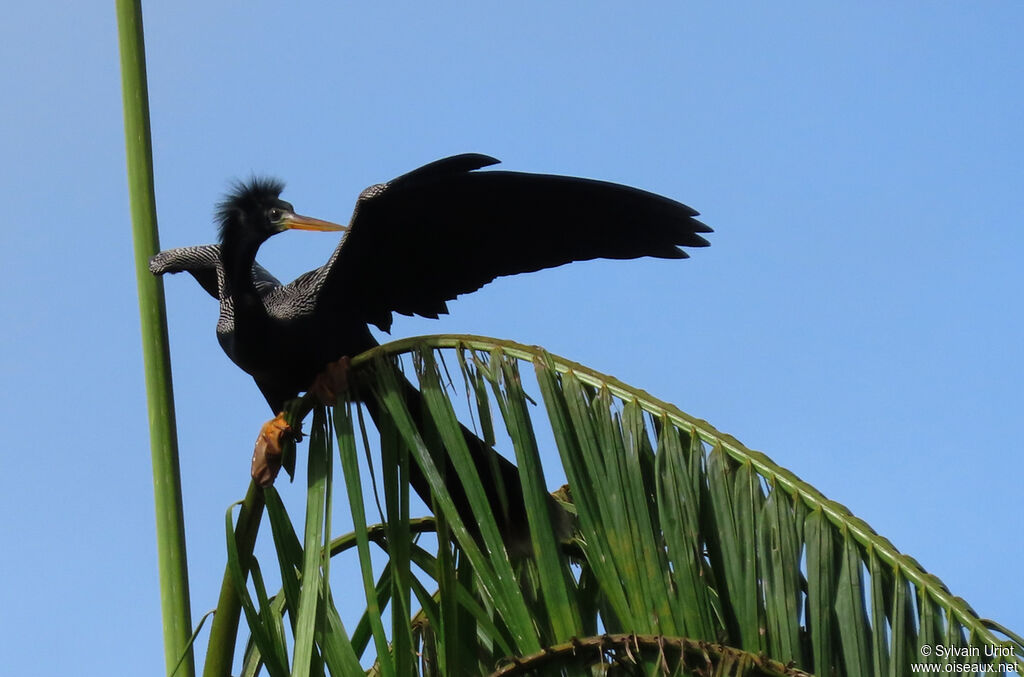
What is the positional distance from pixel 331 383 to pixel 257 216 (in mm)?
996

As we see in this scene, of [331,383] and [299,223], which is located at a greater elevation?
[299,223]

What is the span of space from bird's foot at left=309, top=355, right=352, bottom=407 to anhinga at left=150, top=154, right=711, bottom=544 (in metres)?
0.20

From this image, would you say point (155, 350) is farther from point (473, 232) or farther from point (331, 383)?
point (473, 232)

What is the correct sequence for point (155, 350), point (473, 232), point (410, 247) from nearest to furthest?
1. point (155, 350)
2. point (473, 232)
3. point (410, 247)

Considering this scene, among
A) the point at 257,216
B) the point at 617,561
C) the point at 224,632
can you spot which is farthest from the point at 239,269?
the point at 617,561

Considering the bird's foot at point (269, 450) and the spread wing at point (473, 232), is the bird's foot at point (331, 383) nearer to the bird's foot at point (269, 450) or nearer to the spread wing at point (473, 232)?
the bird's foot at point (269, 450)

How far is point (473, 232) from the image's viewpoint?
4.17m

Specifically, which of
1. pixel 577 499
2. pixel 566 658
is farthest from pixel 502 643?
pixel 577 499

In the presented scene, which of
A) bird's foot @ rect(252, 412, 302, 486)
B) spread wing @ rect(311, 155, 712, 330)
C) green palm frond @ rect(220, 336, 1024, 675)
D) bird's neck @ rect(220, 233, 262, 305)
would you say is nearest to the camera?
green palm frond @ rect(220, 336, 1024, 675)

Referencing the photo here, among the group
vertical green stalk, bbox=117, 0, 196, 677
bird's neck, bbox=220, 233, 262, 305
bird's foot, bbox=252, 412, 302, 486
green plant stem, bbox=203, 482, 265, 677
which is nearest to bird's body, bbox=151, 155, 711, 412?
bird's neck, bbox=220, 233, 262, 305

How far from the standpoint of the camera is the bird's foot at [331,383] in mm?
3697

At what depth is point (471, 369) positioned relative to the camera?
10.9ft

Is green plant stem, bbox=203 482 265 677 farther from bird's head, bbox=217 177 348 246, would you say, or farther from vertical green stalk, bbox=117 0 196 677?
bird's head, bbox=217 177 348 246

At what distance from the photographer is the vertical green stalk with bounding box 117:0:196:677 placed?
11.4 feet
